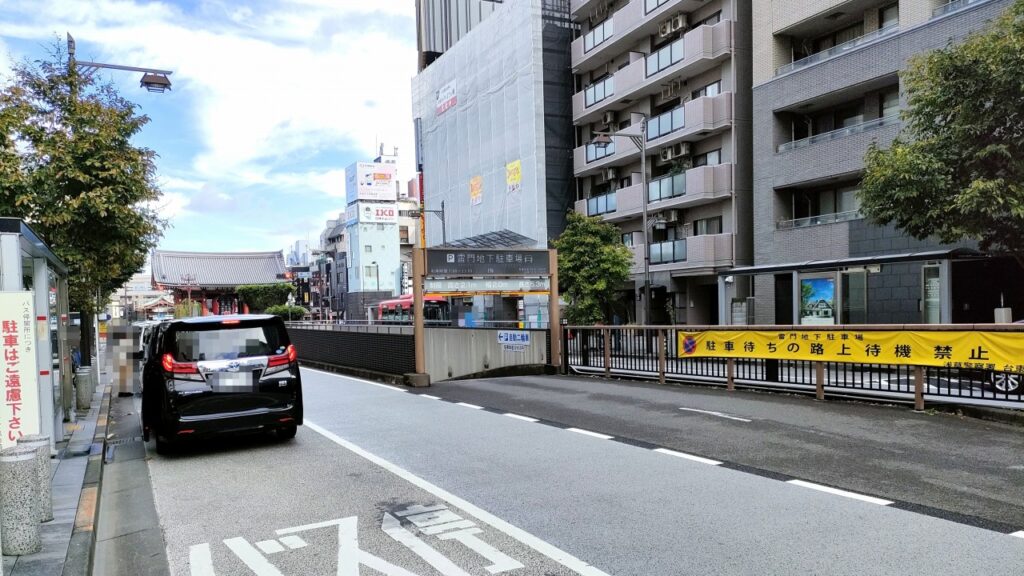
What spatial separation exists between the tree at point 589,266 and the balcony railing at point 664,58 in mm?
8491

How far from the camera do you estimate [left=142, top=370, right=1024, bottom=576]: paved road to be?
4480 mm

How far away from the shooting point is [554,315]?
711 inches

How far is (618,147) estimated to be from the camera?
33281 mm

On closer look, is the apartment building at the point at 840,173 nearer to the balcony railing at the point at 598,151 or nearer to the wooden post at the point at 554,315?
the wooden post at the point at 554,315

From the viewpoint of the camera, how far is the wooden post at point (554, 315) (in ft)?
58.4

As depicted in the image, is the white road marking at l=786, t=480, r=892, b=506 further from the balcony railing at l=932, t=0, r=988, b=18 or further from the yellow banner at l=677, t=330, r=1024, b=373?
the balcony railing at l=932, t=0, r=988, b=18

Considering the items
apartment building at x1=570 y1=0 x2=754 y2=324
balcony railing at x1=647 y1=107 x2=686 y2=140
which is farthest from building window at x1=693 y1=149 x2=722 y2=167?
balcony railing at x1=647 y1=107 x2=686 y2=140

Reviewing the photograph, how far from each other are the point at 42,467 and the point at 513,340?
13371mm

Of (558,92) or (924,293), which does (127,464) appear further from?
(558,92)

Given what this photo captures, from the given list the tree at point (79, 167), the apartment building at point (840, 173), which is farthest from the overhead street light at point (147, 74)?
the apartment building at point (840, 173)

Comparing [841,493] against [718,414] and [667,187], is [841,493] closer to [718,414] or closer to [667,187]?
[718,414]

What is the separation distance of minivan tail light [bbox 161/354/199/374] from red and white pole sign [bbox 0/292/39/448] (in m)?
1.77

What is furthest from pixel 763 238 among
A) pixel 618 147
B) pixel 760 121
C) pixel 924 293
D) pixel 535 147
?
pixel 535 147

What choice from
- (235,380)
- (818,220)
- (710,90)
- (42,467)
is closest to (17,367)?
(42,467)
